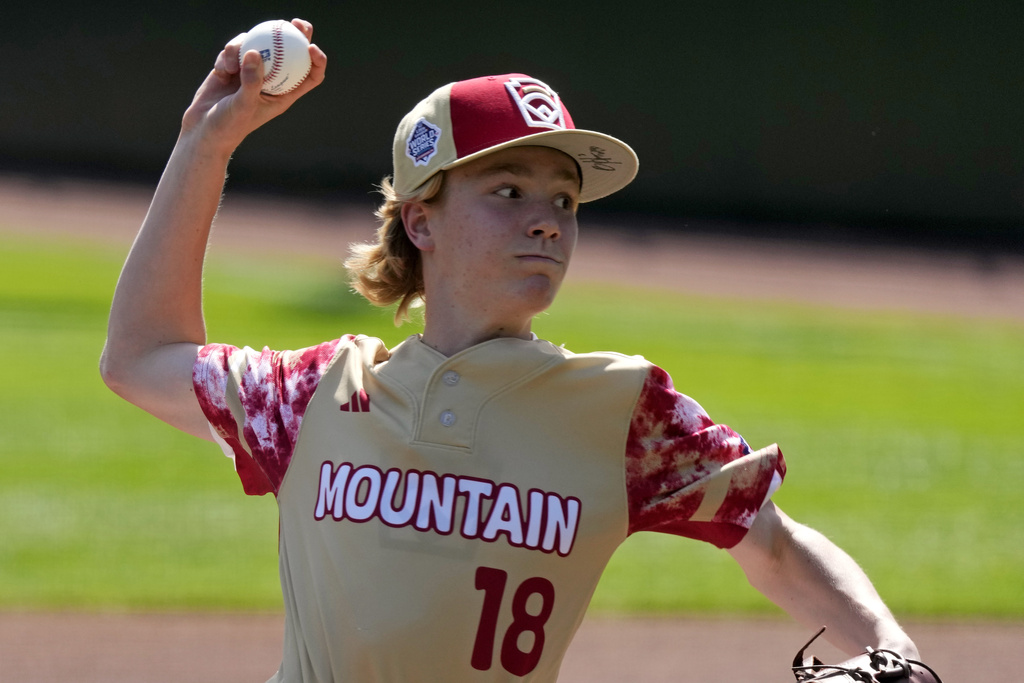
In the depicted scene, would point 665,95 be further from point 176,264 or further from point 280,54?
point 176,264

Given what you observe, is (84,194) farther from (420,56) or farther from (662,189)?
(662,189)

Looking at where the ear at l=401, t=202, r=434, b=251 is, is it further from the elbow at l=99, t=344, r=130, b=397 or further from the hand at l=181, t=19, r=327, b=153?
the elbow at l=99, t=344, r=130, b=397

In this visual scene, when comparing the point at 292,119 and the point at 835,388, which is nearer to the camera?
the point at 835,388

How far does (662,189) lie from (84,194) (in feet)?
30.0

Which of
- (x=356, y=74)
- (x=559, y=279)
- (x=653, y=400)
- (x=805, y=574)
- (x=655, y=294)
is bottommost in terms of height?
(x=805, y=574)

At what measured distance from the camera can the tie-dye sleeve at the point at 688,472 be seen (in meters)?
1.74

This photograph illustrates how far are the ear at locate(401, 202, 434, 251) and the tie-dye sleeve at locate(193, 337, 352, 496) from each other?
0.68 ft

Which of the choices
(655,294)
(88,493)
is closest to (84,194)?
(655,294)

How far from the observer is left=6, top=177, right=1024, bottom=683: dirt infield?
4.78m

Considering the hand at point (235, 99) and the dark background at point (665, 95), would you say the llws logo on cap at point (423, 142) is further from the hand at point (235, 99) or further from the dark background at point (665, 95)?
the dark background at point (665, 95)

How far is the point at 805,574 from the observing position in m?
1.75

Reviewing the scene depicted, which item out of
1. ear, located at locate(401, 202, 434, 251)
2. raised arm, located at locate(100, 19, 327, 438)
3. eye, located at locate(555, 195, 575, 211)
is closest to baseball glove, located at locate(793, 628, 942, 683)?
eye, located at locate(555, 195, 575, 211)

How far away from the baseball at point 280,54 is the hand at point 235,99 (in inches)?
0.6

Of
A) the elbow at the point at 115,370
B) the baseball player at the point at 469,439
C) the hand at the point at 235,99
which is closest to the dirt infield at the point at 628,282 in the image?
the elbow at the point at 115,370
